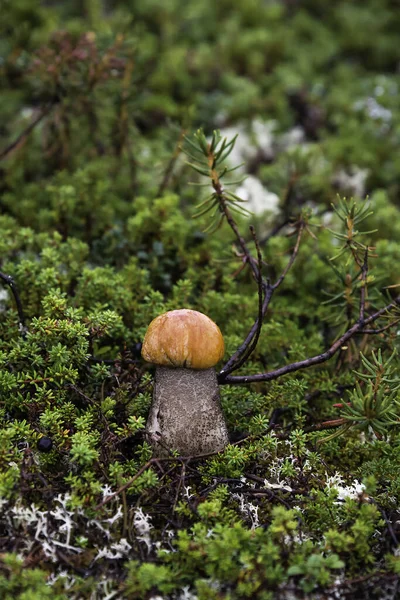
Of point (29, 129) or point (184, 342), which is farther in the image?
point (29, 129)

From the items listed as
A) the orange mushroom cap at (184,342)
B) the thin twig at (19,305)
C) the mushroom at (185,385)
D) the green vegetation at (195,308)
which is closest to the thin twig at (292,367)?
the green vegetation at (195,308)

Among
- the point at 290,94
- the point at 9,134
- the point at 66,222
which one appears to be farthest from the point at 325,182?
the point at 9,134

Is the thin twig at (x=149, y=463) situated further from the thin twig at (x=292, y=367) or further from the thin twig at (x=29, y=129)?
the thin twig at (x=29, y=129)

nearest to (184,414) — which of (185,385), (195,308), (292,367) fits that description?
(185,385)

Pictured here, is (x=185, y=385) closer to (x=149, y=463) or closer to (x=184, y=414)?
(x=184, y=414)

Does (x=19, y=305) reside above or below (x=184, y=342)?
below
